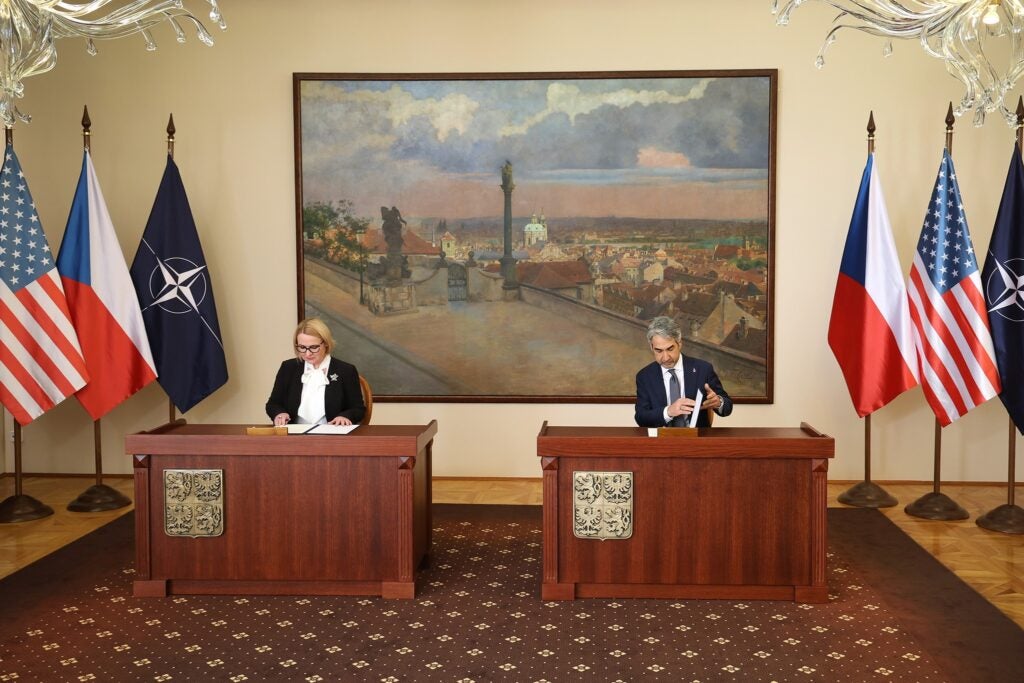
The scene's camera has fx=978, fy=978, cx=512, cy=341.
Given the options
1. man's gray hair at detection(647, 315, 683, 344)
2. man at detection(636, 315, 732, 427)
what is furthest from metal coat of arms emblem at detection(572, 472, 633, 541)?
man's gray hair at detection(647, 315, 683, 344)

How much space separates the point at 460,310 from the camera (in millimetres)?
7988

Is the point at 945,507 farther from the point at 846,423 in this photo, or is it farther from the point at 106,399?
the point at 106,399

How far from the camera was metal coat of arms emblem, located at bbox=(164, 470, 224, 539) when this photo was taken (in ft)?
17.0

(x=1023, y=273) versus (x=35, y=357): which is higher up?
(x=1023, y=273)

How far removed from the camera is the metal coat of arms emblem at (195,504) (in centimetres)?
518

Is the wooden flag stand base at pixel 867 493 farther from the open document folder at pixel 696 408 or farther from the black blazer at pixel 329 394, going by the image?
the black blazer at pixel 329 394

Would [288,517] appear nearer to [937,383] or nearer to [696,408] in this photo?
[696,408]

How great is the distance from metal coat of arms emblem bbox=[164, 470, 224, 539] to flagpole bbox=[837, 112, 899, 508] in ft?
15.0

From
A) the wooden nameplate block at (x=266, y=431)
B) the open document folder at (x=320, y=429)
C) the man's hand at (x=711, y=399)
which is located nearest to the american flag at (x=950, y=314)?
the man's hand at (x=711, y=399)

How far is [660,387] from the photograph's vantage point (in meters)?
5.57

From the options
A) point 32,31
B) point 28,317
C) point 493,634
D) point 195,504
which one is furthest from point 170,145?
point 493,634

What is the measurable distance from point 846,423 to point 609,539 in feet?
11.7

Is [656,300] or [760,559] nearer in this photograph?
[760,559]

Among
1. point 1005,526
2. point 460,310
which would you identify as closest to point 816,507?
point 1005,526
